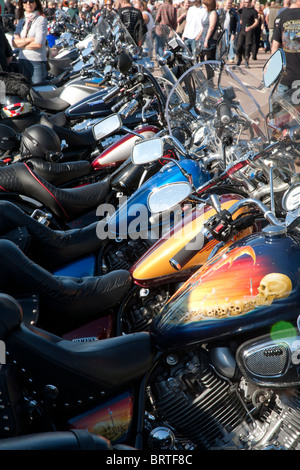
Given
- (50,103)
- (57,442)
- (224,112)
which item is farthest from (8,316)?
(50,103)

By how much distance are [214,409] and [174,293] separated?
538mm

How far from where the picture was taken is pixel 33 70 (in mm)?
8141

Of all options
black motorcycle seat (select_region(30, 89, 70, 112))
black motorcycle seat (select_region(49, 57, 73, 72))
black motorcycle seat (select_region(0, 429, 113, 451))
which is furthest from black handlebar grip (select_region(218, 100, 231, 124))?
black motorcycle seat (select_region(49, 57, 73, 72))

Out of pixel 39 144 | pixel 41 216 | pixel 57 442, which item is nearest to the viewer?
pixel 57 442

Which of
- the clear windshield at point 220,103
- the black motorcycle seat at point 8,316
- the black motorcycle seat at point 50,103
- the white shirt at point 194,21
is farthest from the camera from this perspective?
the white shirt at point 194,21

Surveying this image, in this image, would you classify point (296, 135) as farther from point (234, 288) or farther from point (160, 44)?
point (160, 44)

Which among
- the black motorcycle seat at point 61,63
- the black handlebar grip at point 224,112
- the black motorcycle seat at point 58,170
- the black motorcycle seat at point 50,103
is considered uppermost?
the black handlebar grip at point 224,112

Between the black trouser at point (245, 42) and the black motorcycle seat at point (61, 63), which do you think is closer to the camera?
the black motorcycle seat at point (61, 63)

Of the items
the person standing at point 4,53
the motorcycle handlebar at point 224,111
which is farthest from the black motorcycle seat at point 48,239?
the person standing at point 4,53

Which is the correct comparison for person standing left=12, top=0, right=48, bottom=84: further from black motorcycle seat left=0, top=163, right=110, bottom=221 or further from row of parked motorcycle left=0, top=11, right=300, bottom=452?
black motorcycle seat left=0, top=163, right=110, bottom=221

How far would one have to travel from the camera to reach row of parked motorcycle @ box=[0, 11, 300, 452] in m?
1.63

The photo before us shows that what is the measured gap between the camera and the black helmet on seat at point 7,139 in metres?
4.66

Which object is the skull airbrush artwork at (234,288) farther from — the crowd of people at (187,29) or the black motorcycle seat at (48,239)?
the crowd of people at (187,29)

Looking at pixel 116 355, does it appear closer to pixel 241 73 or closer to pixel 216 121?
pixel 216 121
